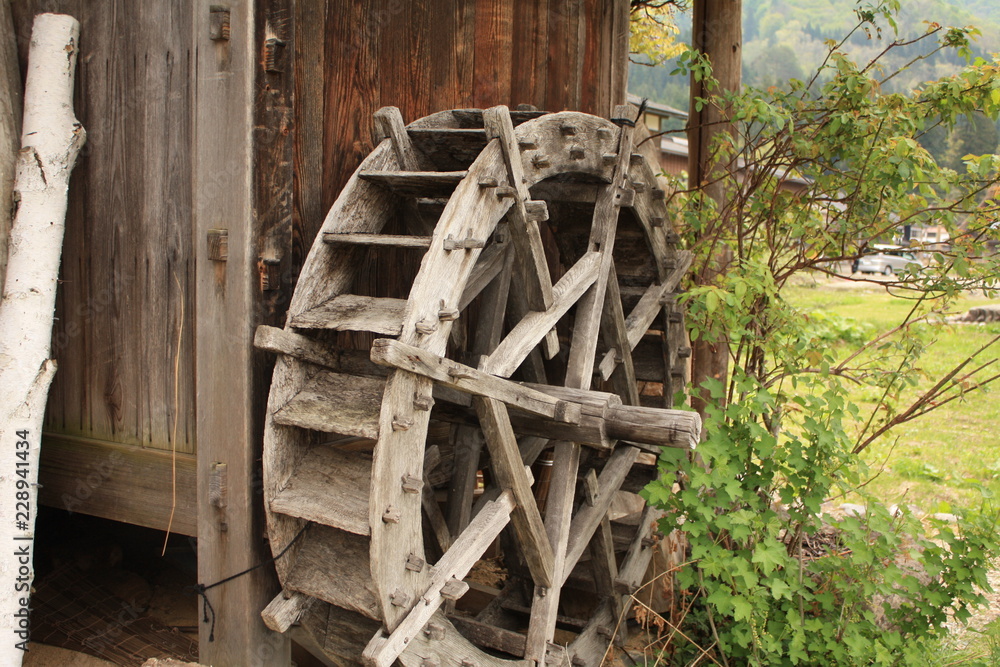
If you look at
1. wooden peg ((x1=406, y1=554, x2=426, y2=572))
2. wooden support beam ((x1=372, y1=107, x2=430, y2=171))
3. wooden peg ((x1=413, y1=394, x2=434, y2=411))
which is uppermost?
wooden support beam ((x1=372, y1=107, x2=430, y2=171))

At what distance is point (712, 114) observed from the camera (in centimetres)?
489

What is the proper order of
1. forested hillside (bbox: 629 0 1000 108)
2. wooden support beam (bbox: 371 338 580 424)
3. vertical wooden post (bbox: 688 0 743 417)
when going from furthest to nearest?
forested hillside (bbox: 629 0 1000 108) → vertical wooden post (bbox: 688 0 743 417) → wooden support beam (bbox: 371 338 580 424)

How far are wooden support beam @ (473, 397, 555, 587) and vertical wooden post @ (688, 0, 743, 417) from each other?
1.85 metres

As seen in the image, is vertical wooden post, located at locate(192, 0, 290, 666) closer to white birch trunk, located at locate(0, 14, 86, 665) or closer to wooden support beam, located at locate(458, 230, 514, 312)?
white birch trunk, located at locate(0, 14, 86, 665)

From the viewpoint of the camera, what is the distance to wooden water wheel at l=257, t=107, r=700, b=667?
256 centimetres

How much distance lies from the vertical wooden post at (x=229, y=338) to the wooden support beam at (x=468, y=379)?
69 cm

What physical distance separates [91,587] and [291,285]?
Answer: 7.00 feet

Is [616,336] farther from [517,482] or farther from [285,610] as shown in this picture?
[285,610]

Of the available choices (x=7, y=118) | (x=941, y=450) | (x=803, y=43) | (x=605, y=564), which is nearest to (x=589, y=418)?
(x=605, y=564)

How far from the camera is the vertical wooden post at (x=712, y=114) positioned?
15.8 feet

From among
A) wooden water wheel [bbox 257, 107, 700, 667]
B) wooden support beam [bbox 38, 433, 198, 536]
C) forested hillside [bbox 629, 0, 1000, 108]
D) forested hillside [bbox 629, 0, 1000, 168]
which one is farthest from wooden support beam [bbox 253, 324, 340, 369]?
forested hillside [bbox 629, 0, 1000, 108]

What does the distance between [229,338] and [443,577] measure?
43.3 inches

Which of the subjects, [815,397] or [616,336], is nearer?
[815,397]

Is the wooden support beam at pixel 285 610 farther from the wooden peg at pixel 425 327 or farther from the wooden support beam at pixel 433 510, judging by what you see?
the wooden peg at pixel 425 327
